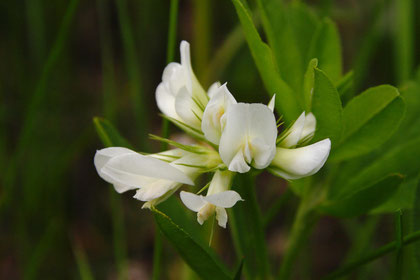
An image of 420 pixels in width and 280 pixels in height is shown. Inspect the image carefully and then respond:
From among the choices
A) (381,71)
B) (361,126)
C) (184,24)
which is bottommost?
(381,71)

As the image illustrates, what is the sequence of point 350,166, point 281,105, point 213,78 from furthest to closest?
point 213,78 → point 350,166 → point 281,105

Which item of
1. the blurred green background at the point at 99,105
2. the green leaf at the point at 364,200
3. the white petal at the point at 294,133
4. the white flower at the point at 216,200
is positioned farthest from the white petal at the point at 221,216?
the blurred green background at the point at 99,105

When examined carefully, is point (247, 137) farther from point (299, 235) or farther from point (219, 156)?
point (299, 235)

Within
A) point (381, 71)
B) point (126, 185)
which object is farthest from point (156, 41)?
point (126, 185)

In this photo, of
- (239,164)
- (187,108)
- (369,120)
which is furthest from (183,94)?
(369,120)

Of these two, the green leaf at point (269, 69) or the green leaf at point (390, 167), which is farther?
the green leaf at point (390, 167)

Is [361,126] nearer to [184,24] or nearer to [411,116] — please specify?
[411,116]

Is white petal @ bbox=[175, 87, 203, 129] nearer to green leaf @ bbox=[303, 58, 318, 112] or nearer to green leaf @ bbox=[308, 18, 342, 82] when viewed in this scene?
green leaf @ bbox=[303, 58, 318, 112]

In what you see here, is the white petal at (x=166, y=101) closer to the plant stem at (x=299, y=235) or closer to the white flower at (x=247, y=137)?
the white flower at (x=247, y=137)
